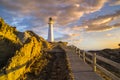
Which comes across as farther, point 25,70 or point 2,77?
point 25,70

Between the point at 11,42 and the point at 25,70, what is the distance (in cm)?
343

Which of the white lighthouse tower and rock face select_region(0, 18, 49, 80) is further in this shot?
the white lighthouse tower

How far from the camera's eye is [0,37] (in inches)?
706

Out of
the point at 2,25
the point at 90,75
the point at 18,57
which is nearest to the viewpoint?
the point at 90,75

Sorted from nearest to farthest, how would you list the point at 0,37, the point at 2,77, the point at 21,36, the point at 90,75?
the point at 2,77 < the point at 90,75 < the point at 0,37 < the point at 21,36

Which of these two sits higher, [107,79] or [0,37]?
[0,37]

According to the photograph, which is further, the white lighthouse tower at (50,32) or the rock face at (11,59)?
the white lighthouse tower at (50,32)

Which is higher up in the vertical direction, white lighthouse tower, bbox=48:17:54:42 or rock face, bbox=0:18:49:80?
white lighthouse tower, bbox=48:17:54:42

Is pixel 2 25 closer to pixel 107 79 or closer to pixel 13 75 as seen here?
pixel 13 75

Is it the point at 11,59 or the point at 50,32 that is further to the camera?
the point at 50,32

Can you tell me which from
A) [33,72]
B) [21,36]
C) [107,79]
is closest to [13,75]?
[33,72]

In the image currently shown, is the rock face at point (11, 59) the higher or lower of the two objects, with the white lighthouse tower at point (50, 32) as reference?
lower

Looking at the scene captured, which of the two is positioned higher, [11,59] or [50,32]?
[50,32]

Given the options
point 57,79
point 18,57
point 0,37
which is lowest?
point 57,79
